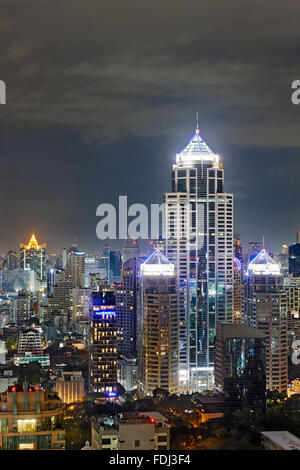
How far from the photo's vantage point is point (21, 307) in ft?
40.7

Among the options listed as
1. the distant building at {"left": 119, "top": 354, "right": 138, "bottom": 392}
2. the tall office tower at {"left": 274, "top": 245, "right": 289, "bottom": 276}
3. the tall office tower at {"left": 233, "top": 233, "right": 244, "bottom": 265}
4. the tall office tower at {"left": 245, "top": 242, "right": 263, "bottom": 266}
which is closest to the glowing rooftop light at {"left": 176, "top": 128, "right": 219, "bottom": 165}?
the tall office tower at {"left": 233, "top": 233, "right": 244, "bottom": 265}

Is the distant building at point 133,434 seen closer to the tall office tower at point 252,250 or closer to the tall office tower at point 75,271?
the tall office tower at point 252,250

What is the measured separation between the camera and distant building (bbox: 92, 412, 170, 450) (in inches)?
153

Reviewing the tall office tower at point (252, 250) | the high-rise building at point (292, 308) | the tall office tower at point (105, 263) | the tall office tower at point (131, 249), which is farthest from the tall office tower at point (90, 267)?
the high-rise building at point (292, 308)

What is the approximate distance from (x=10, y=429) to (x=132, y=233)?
3577 mm

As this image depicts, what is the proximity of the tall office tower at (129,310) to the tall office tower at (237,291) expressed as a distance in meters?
1.19

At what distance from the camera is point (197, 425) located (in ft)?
16.2

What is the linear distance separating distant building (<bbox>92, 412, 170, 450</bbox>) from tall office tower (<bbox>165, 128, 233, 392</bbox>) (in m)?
4.07

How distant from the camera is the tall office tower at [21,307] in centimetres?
1226

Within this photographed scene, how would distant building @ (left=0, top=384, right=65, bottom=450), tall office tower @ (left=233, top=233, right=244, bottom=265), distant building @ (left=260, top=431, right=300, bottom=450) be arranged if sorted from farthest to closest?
1. tall office tower @ (left=233, top=233, right=244, bottom=265)
2. distant building @ (left=0, top=384, right=65, bottom=450)
3. distant building @ (left=260, top=431, right=300, bottom=450)

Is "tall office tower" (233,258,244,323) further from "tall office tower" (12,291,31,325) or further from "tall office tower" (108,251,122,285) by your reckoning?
"tall office tower" (12,291,31,325)

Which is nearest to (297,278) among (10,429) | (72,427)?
(72,427)

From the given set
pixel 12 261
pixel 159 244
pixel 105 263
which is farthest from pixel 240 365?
pixel 12 261

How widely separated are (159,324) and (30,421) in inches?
185
